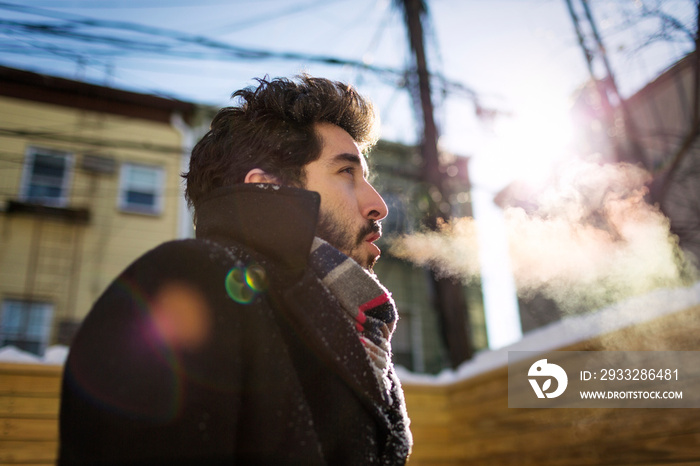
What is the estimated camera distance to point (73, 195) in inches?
375

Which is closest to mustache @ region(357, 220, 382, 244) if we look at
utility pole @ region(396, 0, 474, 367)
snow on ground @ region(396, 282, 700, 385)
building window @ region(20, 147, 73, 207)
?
snow on ground @ region(396, 282, 700, 385)

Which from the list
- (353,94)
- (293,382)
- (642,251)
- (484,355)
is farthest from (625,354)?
(293,382)

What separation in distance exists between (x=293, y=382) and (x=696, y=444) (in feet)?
8.76

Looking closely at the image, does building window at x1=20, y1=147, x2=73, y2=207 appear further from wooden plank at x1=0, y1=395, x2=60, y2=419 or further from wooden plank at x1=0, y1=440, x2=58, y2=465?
wooden plank at x1=0, y1=440, x2=58, y2=465

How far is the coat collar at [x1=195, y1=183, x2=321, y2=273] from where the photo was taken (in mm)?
1273

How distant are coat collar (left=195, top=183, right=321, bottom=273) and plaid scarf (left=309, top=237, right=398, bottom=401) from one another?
0.25 feet

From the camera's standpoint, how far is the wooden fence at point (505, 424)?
2.79 m

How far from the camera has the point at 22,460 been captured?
3.19m

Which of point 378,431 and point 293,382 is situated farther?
point 378,431

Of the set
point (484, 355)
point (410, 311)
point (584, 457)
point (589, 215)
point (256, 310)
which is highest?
point (410, 311)

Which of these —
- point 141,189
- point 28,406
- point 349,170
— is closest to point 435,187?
point 349,170

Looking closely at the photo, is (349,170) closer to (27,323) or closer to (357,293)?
(357,293)

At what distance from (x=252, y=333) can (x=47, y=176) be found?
35.0 ft

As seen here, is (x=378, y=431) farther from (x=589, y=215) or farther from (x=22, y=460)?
(x=589, y=215)
